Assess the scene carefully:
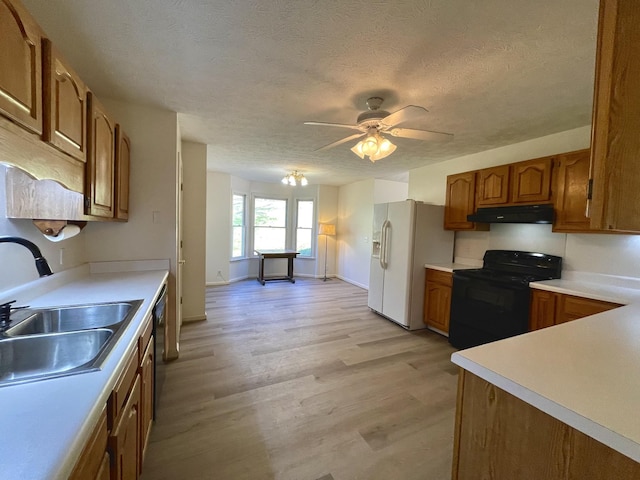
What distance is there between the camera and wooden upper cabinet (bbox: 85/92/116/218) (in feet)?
5.32

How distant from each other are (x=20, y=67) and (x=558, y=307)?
11.9ft

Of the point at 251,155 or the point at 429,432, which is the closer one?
the point at 429,432

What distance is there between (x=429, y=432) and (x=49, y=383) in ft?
6.80

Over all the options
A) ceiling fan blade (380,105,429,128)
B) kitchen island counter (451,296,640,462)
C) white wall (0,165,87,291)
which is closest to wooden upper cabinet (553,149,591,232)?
kitchen island counter (451,296,640,462)

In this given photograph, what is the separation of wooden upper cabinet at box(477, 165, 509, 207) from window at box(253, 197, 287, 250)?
4.66 m

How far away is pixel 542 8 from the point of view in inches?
50.4

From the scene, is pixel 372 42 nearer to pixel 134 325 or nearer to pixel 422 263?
pixel 134 325

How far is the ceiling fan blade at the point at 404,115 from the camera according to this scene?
1.83 m

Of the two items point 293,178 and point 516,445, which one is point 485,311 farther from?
point 293,178

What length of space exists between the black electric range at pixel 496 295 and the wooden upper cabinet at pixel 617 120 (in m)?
2.18

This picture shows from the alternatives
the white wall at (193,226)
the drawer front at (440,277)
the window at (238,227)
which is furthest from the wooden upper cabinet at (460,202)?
the window at (238,227)

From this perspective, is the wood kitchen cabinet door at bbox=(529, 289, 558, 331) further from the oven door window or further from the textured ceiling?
the textured ceiling

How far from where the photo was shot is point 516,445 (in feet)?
2.77

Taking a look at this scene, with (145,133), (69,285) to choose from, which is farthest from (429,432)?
(145,133)
